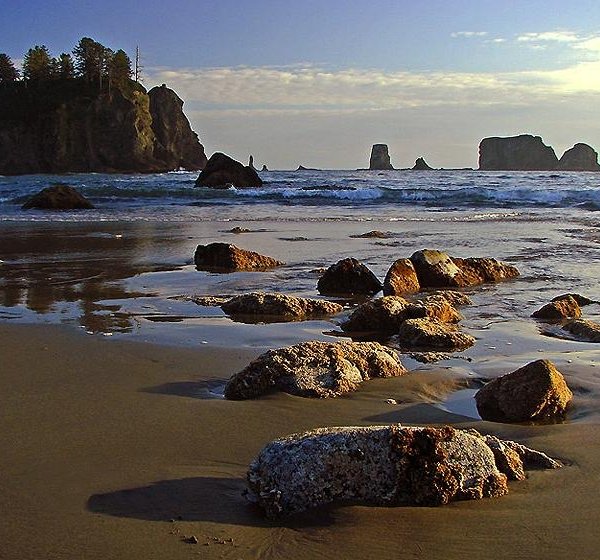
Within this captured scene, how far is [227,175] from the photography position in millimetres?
40750

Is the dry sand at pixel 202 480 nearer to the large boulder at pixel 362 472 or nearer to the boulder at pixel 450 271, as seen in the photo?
the large boulder at pixel 362 472

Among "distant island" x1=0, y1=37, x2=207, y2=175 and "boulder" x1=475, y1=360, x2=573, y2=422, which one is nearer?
"boulder" x1=475, y1=360, x2=573, y2=422

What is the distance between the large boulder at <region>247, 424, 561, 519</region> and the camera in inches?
104

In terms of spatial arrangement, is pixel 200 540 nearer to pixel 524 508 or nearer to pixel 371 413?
pixel 524 508

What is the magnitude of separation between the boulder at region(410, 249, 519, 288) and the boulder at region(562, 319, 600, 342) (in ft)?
8.21

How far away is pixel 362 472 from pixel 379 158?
134m

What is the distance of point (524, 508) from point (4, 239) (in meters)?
13.2

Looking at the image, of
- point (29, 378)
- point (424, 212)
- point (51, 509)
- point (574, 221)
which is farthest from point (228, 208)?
point (51, 509)

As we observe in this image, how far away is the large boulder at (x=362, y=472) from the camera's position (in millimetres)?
2635

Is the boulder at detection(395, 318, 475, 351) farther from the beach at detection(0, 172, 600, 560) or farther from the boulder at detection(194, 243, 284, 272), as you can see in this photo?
the boulder at detection(194, 243, 284, 272)

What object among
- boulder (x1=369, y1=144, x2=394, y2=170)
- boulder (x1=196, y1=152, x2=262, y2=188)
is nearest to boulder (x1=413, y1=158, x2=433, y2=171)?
boulder (x1=369, y1=144, x2=394, y2=170)

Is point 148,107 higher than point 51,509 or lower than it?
higher

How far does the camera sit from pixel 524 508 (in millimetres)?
2684

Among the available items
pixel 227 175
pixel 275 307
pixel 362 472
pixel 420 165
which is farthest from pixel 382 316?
pixel 420 165
